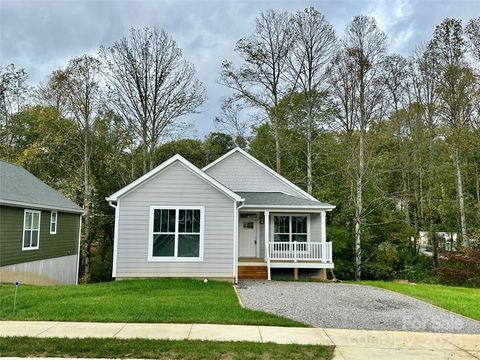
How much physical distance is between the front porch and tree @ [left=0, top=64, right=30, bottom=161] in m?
17.6

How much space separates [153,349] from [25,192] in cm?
1195

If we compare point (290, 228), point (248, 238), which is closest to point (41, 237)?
point (248, 238)

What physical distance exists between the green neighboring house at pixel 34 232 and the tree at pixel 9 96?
9.53 m

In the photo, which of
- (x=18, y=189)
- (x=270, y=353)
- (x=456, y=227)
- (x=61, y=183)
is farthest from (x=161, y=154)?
(x=270, y=353)

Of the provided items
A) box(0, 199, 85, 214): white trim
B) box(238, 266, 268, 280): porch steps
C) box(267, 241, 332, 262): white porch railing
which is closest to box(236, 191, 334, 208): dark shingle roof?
box(267, 241, 332, 262): white porch railing

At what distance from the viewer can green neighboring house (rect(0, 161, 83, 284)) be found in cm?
1286

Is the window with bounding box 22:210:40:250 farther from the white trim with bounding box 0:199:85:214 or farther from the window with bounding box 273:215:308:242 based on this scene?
the window with bounding box 273:215:308:242

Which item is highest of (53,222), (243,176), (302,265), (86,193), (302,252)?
(243,176)

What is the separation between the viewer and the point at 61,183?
24281 millimetres

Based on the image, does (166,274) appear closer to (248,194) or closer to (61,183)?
(248,194)

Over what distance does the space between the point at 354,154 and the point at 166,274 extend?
1116cm

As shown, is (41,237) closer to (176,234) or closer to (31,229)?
(31,229)

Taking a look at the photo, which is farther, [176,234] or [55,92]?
[55,92]

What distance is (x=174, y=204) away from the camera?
1258 centimetres
